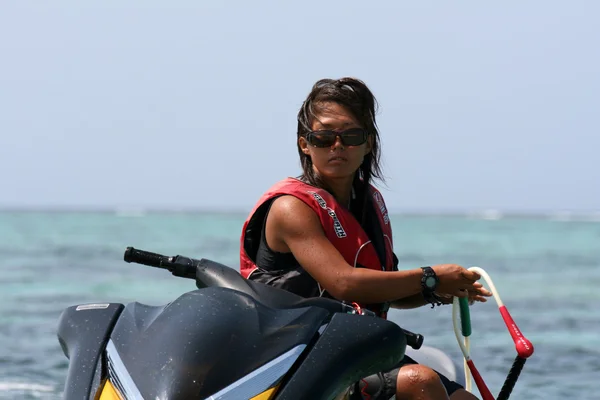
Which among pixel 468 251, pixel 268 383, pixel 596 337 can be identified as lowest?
pixel 468 251

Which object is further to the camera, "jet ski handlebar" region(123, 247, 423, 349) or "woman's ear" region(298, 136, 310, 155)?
"woman's ear" region(298, 136, 310, 155)

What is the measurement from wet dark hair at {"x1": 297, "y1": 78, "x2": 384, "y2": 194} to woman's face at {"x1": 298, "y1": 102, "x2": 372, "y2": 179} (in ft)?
0.07

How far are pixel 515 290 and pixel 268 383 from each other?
14723 millimetres

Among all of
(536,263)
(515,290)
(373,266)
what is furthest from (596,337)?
(536,263)

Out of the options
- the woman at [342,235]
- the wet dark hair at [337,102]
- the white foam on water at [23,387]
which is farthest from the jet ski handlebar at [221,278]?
the white foam on water at [23,387]

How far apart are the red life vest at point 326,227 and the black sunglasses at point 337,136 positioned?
6.2 inches

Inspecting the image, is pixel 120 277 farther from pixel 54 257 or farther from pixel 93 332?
pixel 93 332

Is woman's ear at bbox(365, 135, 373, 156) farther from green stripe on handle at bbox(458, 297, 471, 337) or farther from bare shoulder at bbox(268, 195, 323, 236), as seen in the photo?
green stripe on handle at bbox(458, 297, 471, 337)

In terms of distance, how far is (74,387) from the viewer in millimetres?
3018

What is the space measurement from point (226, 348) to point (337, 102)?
50.9 inches

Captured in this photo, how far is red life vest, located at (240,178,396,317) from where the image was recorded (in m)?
3.75

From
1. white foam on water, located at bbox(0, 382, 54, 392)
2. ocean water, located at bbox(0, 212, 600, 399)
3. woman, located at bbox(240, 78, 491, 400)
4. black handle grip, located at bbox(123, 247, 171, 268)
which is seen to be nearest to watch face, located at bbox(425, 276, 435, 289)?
woman, located at bbox(240, 78, 491, 400)

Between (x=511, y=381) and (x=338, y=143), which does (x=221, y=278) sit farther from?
(x=511, y=381)

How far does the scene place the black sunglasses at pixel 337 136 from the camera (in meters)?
3.83
